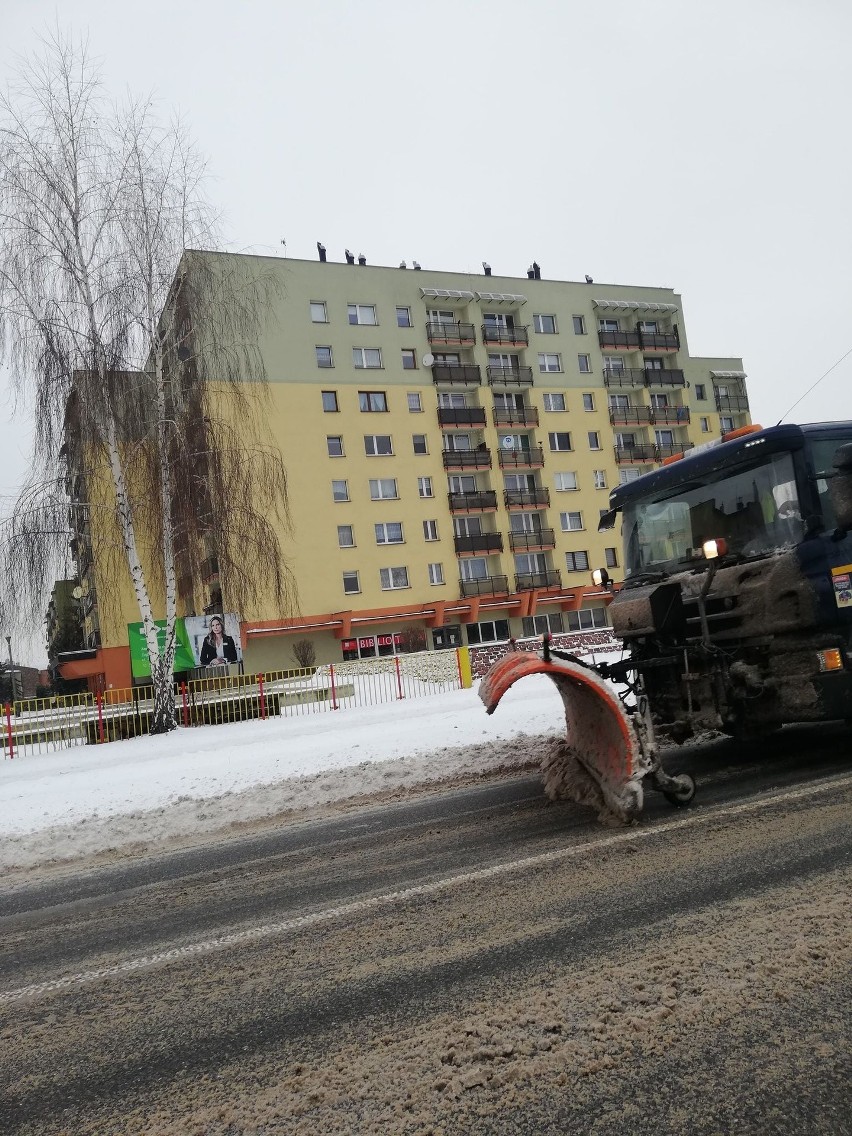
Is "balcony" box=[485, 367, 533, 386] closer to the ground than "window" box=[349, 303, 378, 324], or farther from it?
closer to the ground

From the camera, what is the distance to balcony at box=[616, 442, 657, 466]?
5109 centimetres

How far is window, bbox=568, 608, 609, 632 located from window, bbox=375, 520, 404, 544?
38.8 feet

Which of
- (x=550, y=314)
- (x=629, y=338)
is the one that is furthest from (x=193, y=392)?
(x=629, y=338)

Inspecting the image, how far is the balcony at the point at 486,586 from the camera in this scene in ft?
145

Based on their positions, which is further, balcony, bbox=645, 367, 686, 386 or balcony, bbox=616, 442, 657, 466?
balcony, bbox=645, 367, 686, 386

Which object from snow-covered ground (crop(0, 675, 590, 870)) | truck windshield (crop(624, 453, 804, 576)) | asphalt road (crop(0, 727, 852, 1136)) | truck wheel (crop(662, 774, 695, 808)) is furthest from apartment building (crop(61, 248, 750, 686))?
asphalt road (crop(0, 727, 852, 1136))

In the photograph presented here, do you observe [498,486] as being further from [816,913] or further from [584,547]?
[816,913]

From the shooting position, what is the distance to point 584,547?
158 feet

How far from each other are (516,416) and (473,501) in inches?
258

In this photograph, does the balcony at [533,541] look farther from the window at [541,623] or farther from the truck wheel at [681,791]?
the truck wheel at [681,791]

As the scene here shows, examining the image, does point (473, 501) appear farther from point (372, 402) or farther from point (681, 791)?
point (681, 791)

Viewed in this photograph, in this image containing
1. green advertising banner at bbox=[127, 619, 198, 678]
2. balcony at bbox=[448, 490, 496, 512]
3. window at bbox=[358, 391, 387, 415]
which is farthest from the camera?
balcony at bbox=[448, 490, 496, 512]

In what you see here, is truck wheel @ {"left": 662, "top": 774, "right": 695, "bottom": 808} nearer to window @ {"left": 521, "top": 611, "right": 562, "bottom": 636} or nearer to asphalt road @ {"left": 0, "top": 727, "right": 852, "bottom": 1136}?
asphalt road @ {"left": 0, "top": 727, "right": 852, "bottom": 1136}

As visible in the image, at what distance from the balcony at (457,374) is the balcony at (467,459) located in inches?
166
